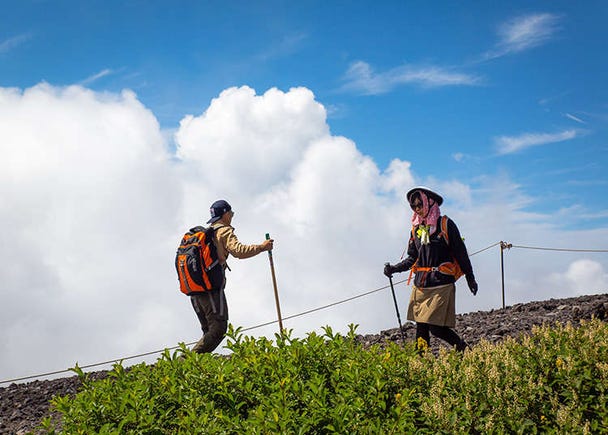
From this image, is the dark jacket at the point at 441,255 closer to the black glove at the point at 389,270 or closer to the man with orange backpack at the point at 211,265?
the black glove at the point at 389,270

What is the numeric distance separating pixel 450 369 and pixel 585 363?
1.09 m

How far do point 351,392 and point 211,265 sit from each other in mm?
4634

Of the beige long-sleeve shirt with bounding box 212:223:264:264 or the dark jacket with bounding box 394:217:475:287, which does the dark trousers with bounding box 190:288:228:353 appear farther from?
the dark jacket with bounding box 394:217:475:287

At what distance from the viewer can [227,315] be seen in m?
9.12

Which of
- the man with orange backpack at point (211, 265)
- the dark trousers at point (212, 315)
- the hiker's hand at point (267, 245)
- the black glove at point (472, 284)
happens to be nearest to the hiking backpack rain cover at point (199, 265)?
the man with orange backpack at point (211, 265)

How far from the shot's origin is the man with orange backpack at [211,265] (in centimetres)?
895

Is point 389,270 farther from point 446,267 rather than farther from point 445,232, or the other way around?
point 445,232

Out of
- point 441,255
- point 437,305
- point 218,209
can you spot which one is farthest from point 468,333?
point 218,209

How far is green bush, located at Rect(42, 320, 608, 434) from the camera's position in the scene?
4426mm

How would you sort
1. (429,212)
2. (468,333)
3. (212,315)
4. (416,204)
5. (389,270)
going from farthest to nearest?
(468,333)
(212,315)
(389,270)
(416,204)
(429,212)

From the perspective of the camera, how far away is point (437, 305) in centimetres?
782

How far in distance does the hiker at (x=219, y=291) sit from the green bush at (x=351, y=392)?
3115 mm

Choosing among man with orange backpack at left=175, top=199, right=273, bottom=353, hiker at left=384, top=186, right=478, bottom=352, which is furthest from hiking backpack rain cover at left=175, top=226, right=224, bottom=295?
hiker at left=384, top=186, right=478, bottom=352

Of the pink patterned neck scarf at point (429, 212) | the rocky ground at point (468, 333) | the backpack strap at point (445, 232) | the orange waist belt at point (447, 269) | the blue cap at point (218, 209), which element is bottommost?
the rocky ground at point (468, 333)
